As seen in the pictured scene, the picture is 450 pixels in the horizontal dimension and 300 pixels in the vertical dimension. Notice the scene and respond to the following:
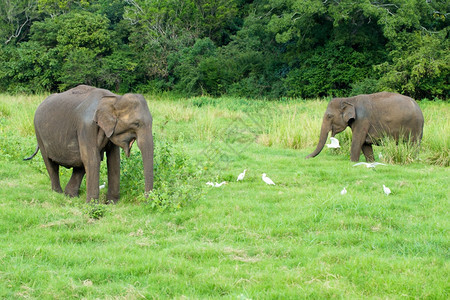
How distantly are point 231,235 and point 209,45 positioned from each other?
1370 inches

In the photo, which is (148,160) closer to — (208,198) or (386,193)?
(208,198)

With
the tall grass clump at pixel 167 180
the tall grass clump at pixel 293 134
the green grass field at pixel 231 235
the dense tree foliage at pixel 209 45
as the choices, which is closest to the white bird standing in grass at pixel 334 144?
the green grass field at pixel 231 235

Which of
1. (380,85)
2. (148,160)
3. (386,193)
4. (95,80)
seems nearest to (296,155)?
(386,193)

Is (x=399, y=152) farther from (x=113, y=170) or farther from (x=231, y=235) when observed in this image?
(x=113, y=170)

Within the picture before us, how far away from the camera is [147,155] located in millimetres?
7238

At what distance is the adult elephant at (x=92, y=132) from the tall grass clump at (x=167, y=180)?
0.27m

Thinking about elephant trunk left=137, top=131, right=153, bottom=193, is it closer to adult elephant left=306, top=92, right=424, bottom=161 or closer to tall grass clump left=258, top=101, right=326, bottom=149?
adult elephant left=306, top=92, right=424, bottom=161

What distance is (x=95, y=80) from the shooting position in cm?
4072

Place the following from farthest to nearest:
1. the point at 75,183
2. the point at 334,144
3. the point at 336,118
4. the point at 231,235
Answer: the point at 336,118, the point at 334,144, the point at 75,183, the point at 231,235

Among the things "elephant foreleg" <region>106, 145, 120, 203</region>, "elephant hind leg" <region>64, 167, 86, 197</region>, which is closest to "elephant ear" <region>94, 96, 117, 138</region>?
"elephant foreleg" <region>106, 145, 120, 203</region>

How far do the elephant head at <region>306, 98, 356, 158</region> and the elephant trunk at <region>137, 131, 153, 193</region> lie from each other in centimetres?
597

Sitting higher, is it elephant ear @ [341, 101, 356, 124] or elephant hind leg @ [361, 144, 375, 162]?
elephant ear @ [341, 101, 356, 124]

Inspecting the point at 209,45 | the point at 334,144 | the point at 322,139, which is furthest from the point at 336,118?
the point at 209,45

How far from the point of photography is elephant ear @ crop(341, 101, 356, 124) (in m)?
12.2
